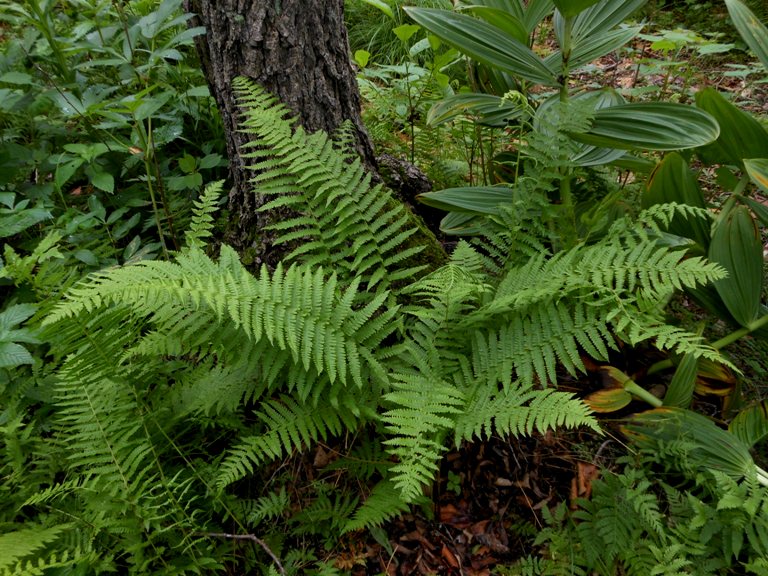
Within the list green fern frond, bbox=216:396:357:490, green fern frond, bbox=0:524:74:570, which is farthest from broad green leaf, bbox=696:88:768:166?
green fern frond, bbox=0:524:74:570

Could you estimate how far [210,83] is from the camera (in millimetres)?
2332

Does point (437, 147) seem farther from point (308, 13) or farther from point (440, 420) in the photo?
point (440, 420)

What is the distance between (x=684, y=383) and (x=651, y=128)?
96 centimetres

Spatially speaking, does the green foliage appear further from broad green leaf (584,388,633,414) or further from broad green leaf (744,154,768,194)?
broad green leaf (744,154,768,194)

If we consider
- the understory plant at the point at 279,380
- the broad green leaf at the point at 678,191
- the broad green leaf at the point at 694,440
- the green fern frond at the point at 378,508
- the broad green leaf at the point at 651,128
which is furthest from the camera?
the broad green leaf at the point at 678,191

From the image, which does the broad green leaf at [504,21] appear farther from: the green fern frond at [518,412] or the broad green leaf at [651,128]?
the green fern frond at [518,412]

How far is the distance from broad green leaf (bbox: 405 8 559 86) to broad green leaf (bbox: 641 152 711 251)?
1.91 feet

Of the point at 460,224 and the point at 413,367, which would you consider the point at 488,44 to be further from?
the point at 413,367

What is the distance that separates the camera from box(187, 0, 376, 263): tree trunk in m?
2.07

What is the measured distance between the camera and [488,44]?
2.14 m

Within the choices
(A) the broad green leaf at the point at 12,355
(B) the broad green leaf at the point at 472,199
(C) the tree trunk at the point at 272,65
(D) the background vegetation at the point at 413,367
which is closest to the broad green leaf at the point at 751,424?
(D) the background vegetation at the point at 413,367

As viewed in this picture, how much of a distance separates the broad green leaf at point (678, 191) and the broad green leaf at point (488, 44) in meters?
0.58

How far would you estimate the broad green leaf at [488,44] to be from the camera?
213 cm

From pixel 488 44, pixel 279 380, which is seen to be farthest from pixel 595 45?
pixel 279 380
